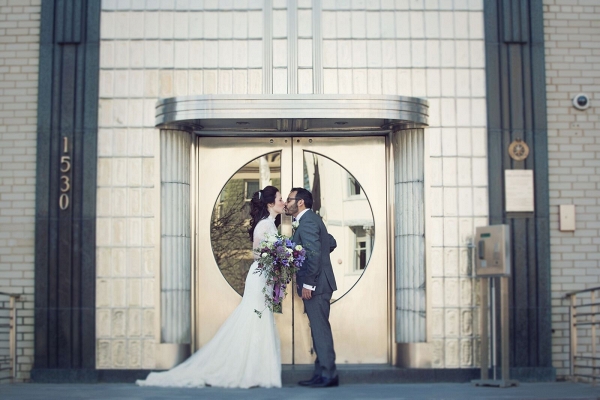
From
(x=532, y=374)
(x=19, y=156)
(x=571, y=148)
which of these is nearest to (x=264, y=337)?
(x=532, y=374)

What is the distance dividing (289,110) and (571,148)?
331 cm

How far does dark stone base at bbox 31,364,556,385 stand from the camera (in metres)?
11.3

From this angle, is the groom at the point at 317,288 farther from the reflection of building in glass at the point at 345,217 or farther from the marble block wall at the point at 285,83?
the marble block wall at the point at 285,83

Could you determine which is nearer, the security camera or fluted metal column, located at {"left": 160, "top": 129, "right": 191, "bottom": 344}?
fluted metal column, located at {"left": 160, "top": 129, "right": 191, "bottom": 344}

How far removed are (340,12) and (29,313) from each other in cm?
483

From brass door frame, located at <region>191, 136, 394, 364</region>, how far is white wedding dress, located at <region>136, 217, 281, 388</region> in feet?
2.28

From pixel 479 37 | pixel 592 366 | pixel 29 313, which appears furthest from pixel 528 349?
pixel 29 313

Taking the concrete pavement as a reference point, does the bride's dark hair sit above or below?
above

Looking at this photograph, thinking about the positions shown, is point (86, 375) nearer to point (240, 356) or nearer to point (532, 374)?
point (240, 356)

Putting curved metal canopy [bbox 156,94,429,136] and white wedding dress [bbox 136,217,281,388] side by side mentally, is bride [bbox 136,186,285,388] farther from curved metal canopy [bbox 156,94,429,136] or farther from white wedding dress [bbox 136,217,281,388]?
curved metal canopy [bbox 156,94,429,136]

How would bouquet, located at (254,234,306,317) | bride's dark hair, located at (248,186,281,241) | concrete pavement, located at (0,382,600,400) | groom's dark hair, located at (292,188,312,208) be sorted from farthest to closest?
bride's dark hair, located at (248,186,281,241), groom's dark hair, located at (292,188,312,208), bouquet, located at (254,234,306,317), concrete pavement, located at (0,382,600,400)

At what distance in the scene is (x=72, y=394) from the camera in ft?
33.5

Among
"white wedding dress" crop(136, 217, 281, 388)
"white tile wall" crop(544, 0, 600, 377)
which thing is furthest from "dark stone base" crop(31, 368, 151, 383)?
"white tile wall" crop(544, 0, 600, 377)

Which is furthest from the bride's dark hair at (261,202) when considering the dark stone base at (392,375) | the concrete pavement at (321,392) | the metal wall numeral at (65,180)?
the metal wall numeral at (65,180)
